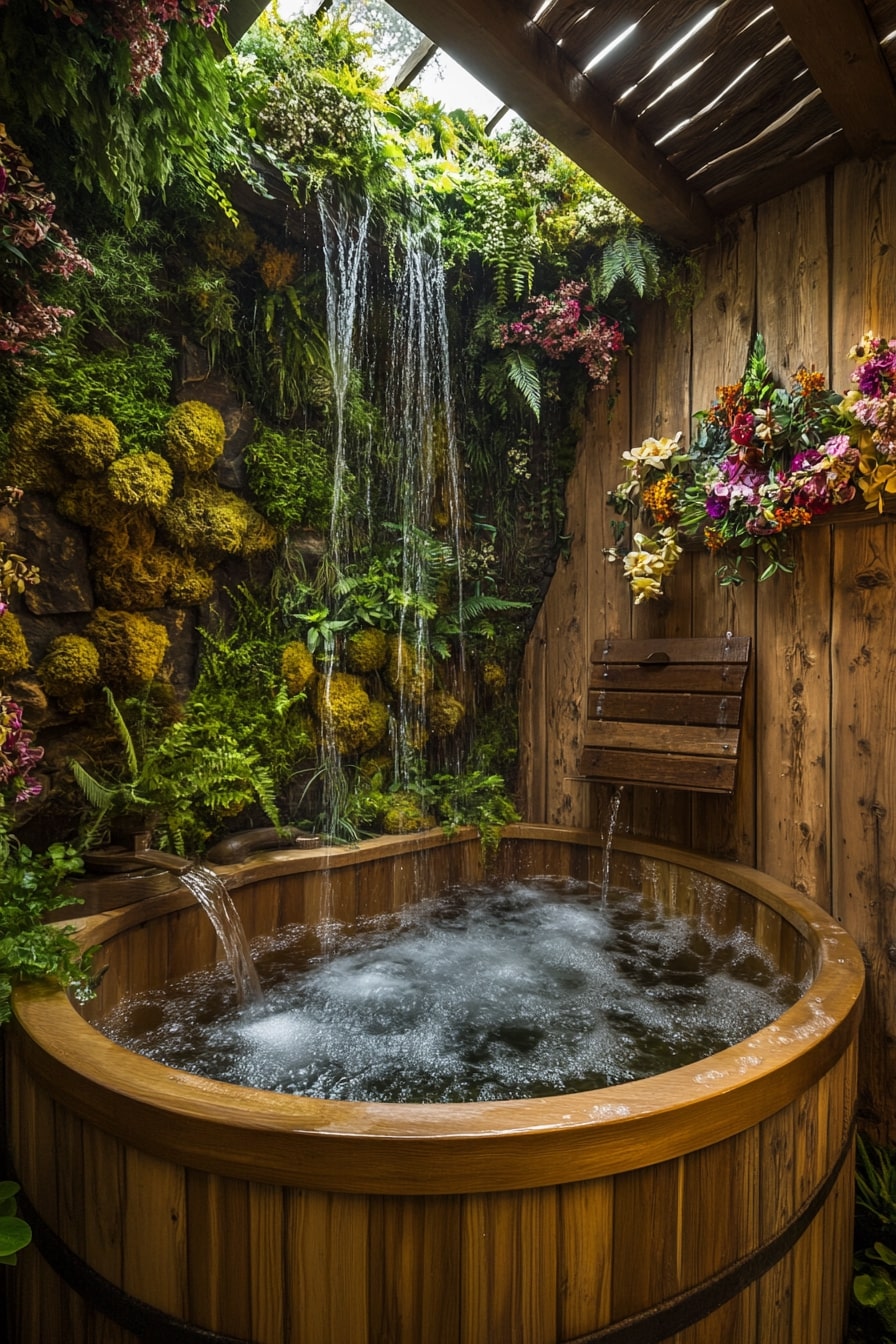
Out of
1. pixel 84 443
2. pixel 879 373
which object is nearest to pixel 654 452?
pixel 879 373

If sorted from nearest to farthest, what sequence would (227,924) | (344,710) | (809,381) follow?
(227,924)
(809,381)
(344,710)

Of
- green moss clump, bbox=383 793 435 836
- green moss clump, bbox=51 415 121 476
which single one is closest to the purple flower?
Result: green moss clump, bbox=383 793 435 836

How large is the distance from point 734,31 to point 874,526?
1.56 metres

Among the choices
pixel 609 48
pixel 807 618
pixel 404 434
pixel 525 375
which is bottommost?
pixel 807 618

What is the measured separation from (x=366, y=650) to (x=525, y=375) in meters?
1.53

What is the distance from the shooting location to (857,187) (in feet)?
8.00

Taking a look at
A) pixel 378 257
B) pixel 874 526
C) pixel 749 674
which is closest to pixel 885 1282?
pixel 749 674

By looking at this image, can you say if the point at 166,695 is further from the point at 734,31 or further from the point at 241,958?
→ the point at 734,31

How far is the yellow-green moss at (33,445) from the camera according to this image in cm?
219

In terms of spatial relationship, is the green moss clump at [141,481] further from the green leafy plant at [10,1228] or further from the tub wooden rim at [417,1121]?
the green leafy plant at [10,1228]

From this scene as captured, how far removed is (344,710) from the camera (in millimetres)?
3086

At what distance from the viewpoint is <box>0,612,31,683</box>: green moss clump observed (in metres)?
2.11

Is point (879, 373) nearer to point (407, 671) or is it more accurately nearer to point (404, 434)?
point (404, 434)

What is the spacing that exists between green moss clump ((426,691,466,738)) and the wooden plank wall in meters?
0.84
